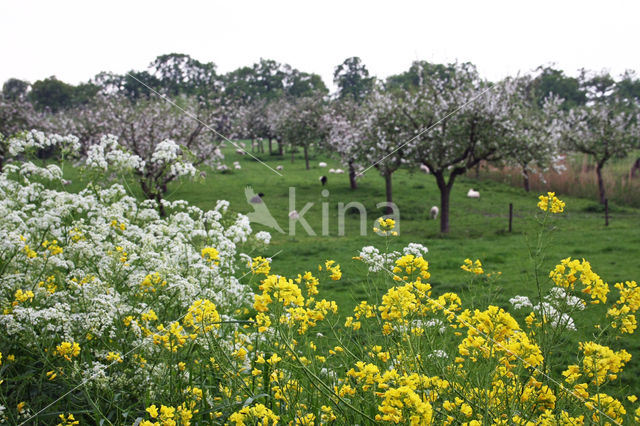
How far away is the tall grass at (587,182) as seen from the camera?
2231 centimetres

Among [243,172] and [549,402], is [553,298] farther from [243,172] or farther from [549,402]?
[243,172]

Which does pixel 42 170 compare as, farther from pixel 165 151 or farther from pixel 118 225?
pixel 118 225

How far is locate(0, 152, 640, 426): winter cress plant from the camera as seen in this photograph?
2.13 metres

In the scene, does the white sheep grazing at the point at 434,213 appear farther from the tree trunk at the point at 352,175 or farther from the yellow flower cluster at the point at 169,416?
the yellow flower cluster at the point at 169,416

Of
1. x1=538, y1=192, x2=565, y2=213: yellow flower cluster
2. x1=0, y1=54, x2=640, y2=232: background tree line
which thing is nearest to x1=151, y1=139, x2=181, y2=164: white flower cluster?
x1=0, y1=54, x2=640, y2=232: background tree line

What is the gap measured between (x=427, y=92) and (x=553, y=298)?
14959mm

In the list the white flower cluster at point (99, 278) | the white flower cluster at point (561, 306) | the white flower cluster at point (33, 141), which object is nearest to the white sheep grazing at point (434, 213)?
the white flower cluster at point (99, 278)

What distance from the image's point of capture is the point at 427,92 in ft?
54.5

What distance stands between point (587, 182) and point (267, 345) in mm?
24582

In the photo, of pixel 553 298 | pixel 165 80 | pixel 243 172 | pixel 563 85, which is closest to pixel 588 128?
pixel 243 172

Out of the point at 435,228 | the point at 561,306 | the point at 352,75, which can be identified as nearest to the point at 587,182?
the point at 435,228

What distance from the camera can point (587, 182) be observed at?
2389 centimetres

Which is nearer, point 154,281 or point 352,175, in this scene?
point 154,281

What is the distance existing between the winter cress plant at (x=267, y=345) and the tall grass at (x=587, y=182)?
1877 cm
